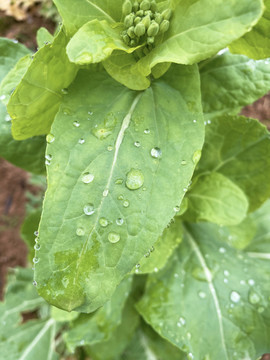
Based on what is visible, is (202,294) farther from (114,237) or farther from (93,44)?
(93,44)

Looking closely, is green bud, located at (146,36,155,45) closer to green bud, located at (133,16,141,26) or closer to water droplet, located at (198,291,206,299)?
green bud, located at (133,16,141,26)

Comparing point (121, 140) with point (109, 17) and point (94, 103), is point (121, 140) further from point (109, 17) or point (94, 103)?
point (109, 17)

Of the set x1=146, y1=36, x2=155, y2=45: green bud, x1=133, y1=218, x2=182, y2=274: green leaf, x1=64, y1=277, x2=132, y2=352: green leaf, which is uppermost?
x1=146, y1=36, x2=155, y2=45: green bud

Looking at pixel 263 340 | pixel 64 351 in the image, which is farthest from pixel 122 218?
pixel 64 351

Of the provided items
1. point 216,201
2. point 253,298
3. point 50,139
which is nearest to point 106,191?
point 50,139

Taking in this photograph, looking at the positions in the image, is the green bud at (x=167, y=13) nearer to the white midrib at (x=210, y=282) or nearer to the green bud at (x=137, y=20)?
the green bud at (x=137, y=20)

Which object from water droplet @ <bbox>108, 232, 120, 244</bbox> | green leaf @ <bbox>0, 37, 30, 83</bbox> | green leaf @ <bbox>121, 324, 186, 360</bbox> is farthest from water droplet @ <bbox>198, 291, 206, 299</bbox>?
green leaf @ <bbox>0, 37, 30, 83</bbox>
